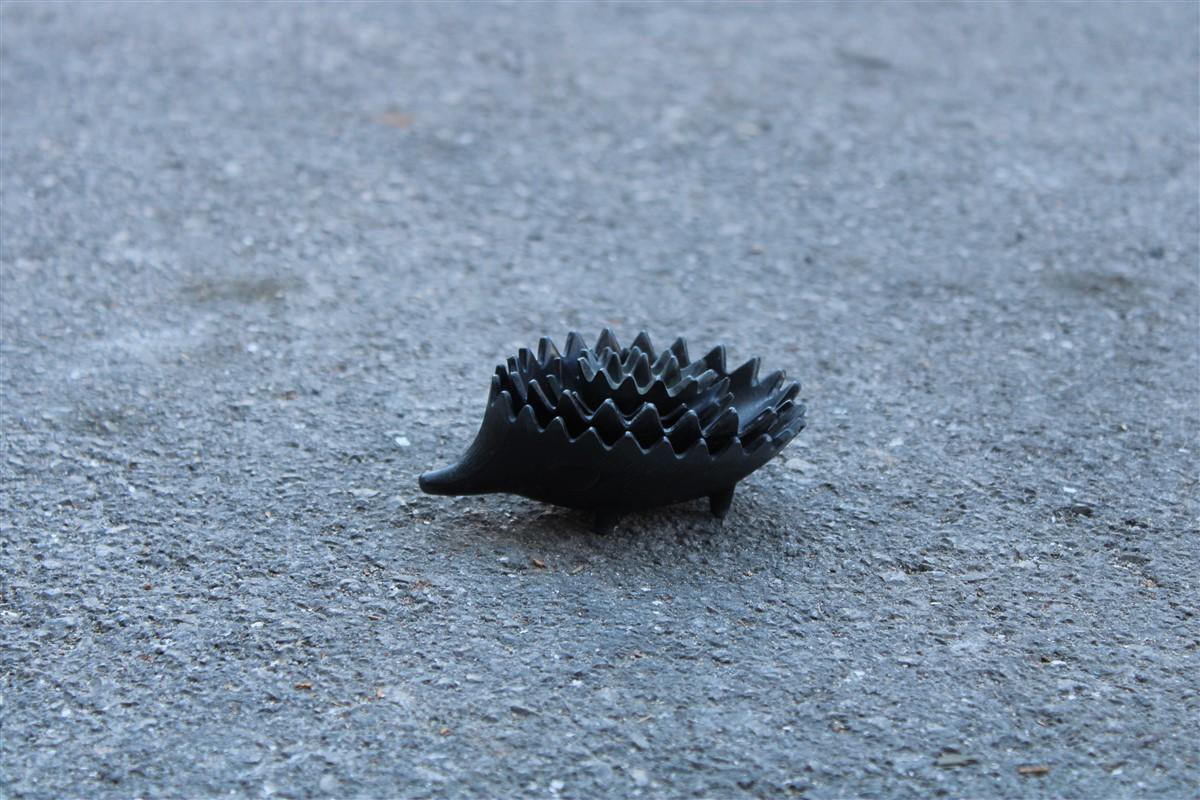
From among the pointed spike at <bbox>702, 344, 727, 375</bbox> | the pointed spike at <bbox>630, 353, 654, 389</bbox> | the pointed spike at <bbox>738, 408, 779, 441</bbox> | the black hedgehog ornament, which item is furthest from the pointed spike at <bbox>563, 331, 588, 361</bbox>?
the pointed spike at <bbox>738, 408, 779, 441</bbox>

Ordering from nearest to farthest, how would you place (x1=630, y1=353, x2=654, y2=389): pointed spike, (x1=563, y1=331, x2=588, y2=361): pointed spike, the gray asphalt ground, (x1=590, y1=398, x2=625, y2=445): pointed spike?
1. the gray asphalt ground
2. (x1=590, y1=398, x2=625, y2=445): pointed spike
3. (x1=630, y1=353, x2=654, y2=389): pointed spike
4. (x1=563, y1=331, x2=588, y2=361): pointed spike

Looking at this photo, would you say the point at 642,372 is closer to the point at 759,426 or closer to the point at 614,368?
the point at 614,368

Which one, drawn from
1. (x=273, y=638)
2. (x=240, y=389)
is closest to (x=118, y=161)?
(x=240, y=389)

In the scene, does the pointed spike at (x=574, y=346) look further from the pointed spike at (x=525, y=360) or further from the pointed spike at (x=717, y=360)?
the pointed spike at (x=717, y=360)

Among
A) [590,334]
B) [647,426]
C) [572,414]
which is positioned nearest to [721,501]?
[647,426]

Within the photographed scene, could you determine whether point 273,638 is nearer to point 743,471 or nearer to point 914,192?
point 743,471

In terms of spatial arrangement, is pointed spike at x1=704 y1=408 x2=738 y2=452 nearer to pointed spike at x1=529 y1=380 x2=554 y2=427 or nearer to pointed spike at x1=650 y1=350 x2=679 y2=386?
pointed spike at x1=650 y1=350 x2=679 y2=386

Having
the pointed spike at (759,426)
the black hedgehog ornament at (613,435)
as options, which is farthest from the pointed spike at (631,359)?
the pointed spike at (759,426)

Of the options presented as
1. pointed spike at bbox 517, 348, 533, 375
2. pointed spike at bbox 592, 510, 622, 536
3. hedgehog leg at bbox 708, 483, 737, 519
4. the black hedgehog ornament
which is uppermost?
pointed spike at bbox 517, 348, 533, 375
